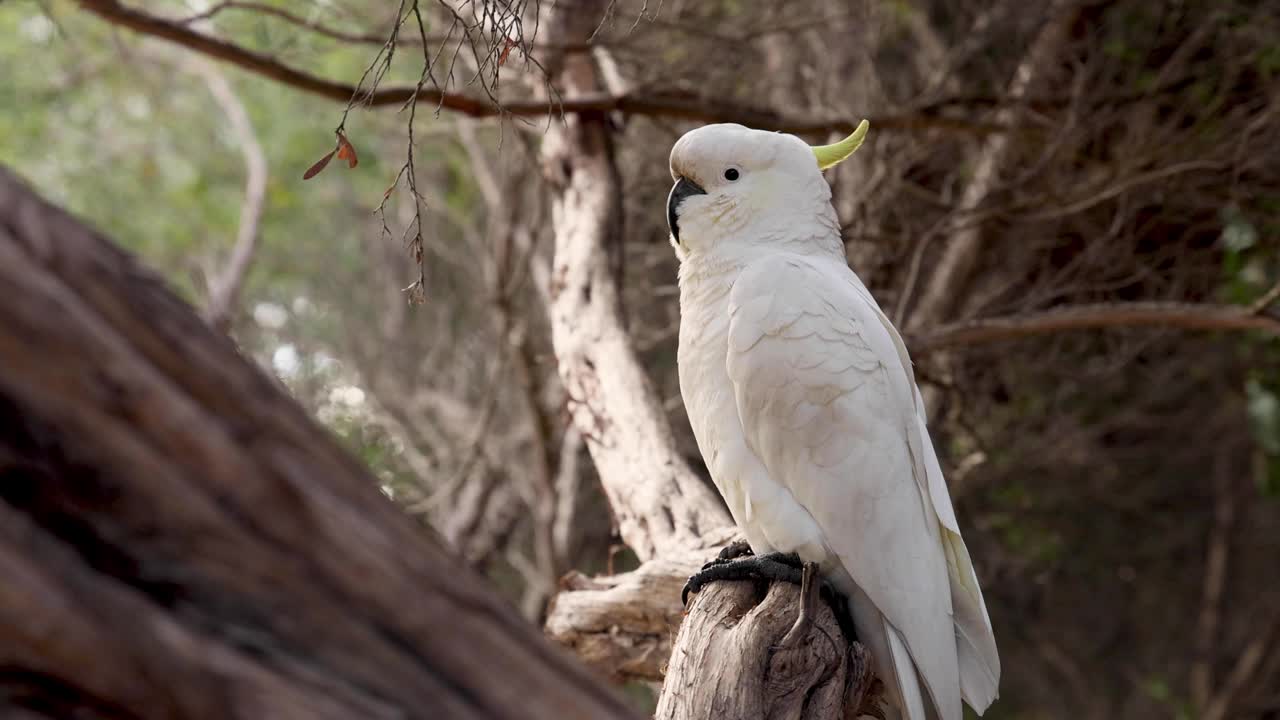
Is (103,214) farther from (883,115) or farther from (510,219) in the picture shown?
(883,115)

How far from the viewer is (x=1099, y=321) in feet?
9.36

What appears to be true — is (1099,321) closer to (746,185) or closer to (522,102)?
(746,185)

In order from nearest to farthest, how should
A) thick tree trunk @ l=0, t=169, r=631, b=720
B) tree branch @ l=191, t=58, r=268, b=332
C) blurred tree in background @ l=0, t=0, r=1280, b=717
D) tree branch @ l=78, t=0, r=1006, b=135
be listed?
thick tree trunk @ l=0, t=169, r=631, b=720 → tree branch @ l=78, t=0, r=1006, b=135 → blurred tree in background @ l=0, t=0, r=1280, b=717 → tree branch @ l=191, t=58, r=268, b=332

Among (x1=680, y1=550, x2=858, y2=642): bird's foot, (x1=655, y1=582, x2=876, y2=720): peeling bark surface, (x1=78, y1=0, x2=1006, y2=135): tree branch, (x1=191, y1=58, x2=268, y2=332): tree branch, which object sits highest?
(x1=191, y1=58, x2=268, y2=332): tree branch

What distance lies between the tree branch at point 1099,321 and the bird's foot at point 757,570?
115cm

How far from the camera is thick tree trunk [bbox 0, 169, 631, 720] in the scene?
0.56 meters

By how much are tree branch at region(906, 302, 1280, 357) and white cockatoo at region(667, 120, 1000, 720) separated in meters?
0.91

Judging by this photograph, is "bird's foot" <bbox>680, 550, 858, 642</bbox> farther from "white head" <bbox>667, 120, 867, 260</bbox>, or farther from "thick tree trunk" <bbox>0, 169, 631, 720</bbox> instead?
"thick tree trunk" <bbox>0, 169, 631, 720</bbox>

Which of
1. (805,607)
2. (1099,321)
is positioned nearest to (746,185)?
(805,607)

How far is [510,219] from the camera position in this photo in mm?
4293

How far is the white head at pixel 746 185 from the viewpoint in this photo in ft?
6.98

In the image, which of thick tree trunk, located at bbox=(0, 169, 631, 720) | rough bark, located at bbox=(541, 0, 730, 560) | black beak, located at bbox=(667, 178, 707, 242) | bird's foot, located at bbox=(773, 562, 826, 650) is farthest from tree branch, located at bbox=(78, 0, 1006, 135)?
thick tree trunk, located at bbox=(0, 169, 631, 720)

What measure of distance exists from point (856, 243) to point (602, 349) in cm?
129

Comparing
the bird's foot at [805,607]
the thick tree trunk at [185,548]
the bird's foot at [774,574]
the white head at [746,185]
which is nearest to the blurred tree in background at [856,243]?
the white head at [746,185]
